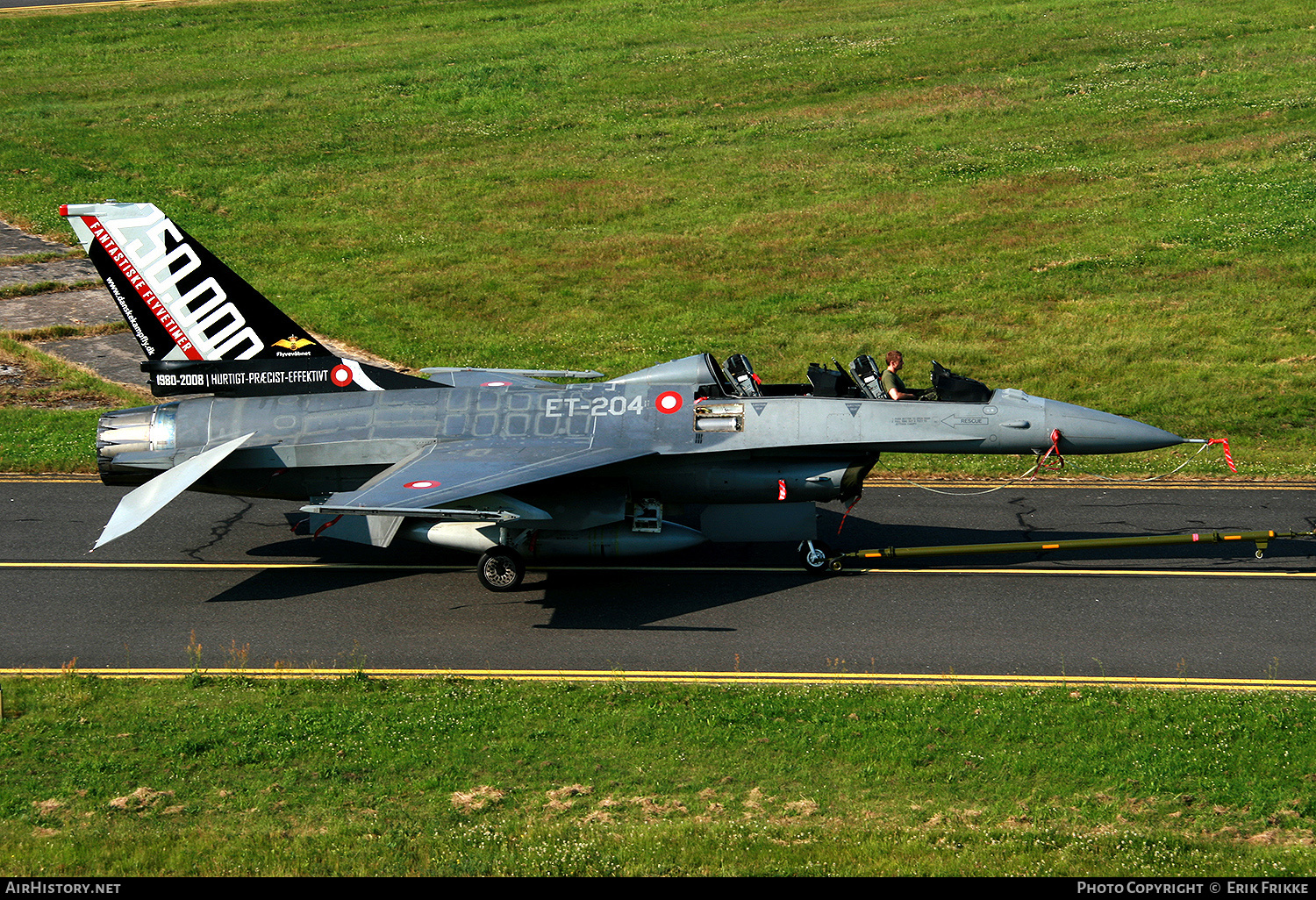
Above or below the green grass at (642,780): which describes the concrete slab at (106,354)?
above

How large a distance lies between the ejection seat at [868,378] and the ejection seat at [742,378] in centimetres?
152

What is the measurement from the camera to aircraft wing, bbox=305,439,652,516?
51.0 feet

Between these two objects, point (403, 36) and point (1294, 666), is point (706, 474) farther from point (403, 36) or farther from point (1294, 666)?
point (403, 36)

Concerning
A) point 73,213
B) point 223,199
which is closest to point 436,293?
point 223,199

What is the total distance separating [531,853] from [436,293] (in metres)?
24.6

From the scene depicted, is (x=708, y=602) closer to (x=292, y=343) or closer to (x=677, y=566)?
(x=677, y=566)

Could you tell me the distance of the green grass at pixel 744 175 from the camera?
29938 mm

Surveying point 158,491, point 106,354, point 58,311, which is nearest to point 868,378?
point 158,491

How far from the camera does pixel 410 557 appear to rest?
19156 millimetres

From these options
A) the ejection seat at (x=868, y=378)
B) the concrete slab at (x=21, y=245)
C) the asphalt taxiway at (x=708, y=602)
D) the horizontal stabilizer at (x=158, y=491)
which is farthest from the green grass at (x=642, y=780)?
the concrete slab at (x=21, y=245)

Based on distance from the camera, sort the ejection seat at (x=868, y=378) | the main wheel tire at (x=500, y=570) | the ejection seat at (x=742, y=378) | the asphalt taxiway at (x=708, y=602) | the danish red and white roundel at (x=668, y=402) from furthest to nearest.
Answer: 1. the ejection seat at (x=742, y=378)
2. the ejection seat at (x=868, y=378)
3. the danish red and white roundel at (x=668, y=402)
4. the main wheel tire at (x=500, y=570)
5. the asphalt taxiway at (x=708, y=602)

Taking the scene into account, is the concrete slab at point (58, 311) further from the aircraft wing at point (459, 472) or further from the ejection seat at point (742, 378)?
the ejection seat at point (742, 378)

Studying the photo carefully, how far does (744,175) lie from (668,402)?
85.2 feet

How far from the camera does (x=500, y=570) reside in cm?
1745
